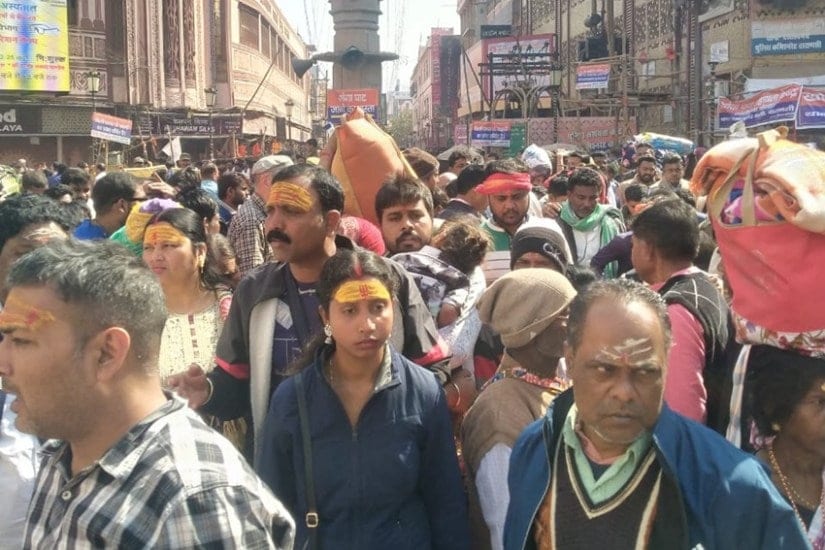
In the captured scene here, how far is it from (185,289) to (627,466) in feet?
7.45

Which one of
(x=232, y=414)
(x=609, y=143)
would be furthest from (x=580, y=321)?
(x=609, y=143)

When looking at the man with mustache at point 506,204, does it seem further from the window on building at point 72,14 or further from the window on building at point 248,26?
the window on building at point 248,26

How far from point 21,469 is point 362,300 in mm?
1178

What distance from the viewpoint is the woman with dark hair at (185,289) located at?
3.75 meters

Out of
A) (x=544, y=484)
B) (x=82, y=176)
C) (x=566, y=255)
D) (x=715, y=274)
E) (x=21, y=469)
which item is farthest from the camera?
(x=82, y=176)

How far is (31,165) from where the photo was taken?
29.9 m

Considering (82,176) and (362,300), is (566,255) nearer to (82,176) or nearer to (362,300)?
(362,300)

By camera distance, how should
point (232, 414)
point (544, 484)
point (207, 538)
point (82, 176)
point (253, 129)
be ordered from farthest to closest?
point (253, 129)
point (82, 176)
point (232, 414)
point (544, 484)
point (207, 538)

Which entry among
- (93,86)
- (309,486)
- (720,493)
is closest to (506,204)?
(309,486)

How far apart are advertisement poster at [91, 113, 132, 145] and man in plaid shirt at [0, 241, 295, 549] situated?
17591 millimetres

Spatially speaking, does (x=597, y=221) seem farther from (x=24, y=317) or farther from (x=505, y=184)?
(x=24, y=317)

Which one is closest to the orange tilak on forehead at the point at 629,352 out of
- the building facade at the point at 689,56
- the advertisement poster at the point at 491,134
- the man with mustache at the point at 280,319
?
the man with mustache at the point at 280,319

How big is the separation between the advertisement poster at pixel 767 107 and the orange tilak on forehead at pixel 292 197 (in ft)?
44.9

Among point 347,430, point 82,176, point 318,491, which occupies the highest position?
point 82,176
